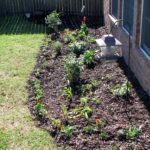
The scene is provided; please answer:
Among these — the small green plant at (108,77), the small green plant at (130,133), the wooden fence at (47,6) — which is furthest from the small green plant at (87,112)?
the wooden fence at (47,6)

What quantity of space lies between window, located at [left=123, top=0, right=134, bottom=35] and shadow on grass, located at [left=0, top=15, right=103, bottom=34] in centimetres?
338

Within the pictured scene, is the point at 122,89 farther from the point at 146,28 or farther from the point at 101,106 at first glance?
the point at 146,28

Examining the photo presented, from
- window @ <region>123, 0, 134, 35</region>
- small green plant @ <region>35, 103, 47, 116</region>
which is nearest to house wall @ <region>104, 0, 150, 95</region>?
window @ <region>123, 0, 134, 35</region>

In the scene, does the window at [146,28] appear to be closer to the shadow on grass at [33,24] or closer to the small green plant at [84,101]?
the small green plant at [84,101]

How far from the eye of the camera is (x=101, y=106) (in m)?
6.72

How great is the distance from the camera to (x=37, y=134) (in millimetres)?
6152

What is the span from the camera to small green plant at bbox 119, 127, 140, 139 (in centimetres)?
561

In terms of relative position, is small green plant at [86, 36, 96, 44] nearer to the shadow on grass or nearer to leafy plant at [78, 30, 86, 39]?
leafy plant at [78, 30, 86, 39]

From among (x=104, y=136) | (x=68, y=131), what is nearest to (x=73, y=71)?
(x=68, y=131)

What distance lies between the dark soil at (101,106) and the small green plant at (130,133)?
0.07 meters

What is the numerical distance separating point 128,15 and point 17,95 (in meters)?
3.39

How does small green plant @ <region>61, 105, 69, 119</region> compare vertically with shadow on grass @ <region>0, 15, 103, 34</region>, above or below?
above

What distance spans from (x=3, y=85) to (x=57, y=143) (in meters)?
2.91

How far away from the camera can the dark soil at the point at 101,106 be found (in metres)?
5.67
